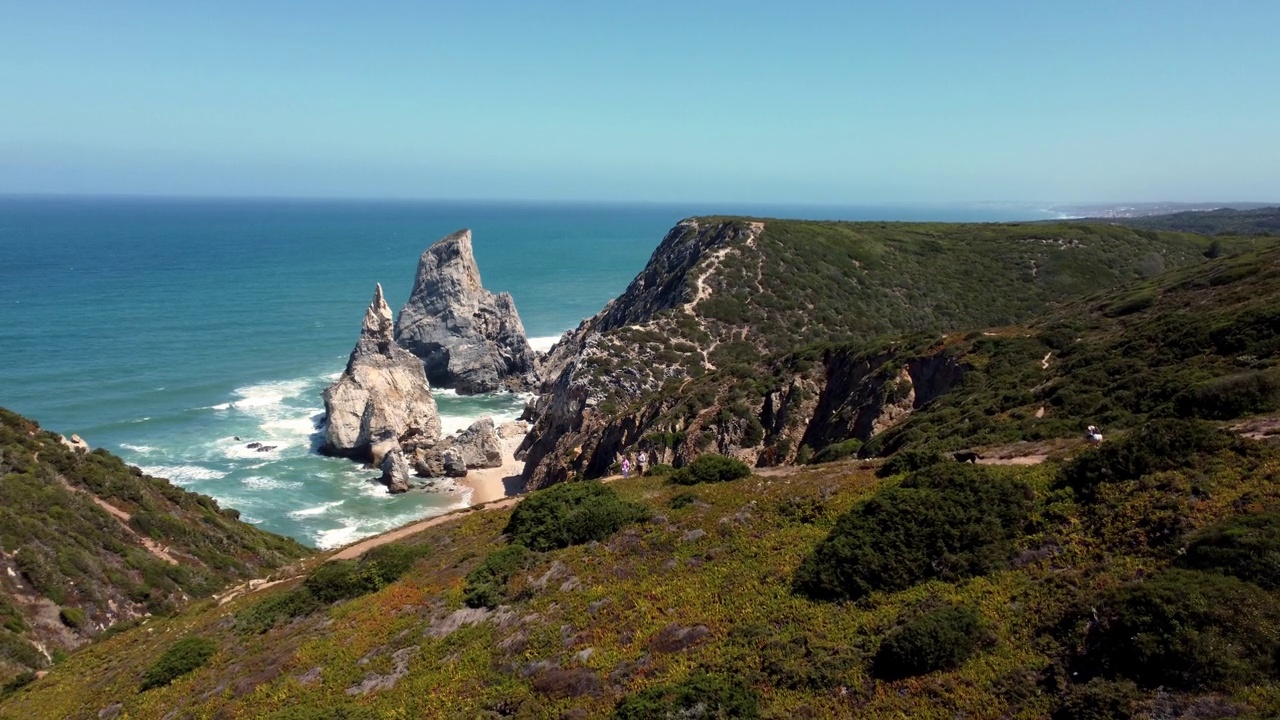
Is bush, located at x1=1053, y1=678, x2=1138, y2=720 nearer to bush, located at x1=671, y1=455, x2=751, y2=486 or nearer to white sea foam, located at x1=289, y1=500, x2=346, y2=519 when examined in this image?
bush, located at x1=671, y1=455, x2=751, y2=486

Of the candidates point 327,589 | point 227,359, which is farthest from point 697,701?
point 227,359

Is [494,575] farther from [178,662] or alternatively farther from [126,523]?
[126,523]

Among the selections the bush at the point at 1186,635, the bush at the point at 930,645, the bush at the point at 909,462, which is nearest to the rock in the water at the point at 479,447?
the bush at the point at 909,462

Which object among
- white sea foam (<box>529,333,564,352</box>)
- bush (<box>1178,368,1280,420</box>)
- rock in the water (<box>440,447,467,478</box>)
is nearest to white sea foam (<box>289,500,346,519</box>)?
rock in the water (<box>440,447,467,478</box>)

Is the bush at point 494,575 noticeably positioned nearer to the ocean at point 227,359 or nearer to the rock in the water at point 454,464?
the ocean at point 227,359

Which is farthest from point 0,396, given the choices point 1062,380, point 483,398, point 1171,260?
point 1171,260

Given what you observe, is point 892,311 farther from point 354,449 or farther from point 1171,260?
point 354,449
